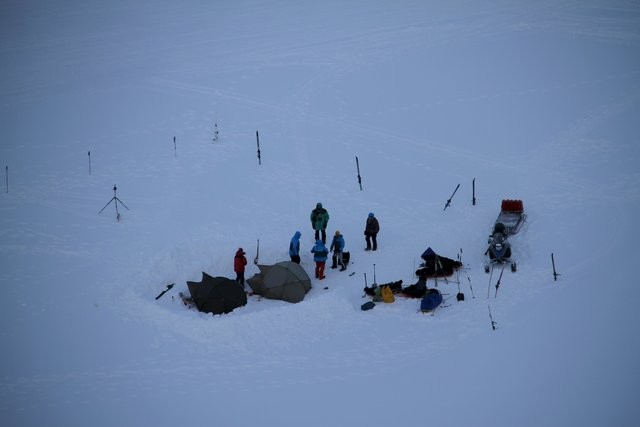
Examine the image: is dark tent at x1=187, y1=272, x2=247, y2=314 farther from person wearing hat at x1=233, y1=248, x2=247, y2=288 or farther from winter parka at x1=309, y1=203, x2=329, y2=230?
winter parka at x1=309, y1=203, x2=329, y2=230

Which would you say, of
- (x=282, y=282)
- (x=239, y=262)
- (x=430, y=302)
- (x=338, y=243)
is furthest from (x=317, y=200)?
(x=430, y=302)

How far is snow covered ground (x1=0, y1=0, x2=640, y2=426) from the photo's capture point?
12.8 m

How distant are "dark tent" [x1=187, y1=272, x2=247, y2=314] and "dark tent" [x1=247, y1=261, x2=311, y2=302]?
0.58 metres

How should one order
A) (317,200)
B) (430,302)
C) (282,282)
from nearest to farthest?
1. (430,302)
2. (282,282)
3. (317,200)

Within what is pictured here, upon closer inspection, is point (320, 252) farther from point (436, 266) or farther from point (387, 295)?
point (436, 266)

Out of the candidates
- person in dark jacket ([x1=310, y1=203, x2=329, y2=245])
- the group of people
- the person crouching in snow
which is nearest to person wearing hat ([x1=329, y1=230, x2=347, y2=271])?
the group of people

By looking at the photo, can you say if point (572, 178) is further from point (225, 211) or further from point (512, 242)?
point (225, 211)

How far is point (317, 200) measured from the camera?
2061cm

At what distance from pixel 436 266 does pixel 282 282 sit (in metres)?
3.90

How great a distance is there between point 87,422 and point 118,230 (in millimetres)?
8004

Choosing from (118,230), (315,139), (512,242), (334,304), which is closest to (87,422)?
(334,304)

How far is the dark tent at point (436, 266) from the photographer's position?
16.5 metres

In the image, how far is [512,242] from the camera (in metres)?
17.5

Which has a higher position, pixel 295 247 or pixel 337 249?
pixel 295 247
